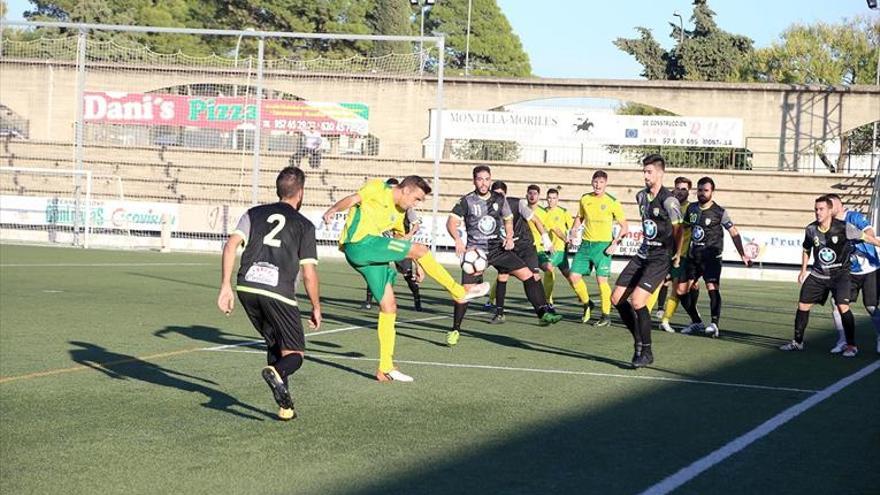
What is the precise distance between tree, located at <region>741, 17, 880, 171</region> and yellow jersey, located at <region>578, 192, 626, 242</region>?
53.9 metres

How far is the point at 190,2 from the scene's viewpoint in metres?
75.8

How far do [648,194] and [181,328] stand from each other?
6248 mm

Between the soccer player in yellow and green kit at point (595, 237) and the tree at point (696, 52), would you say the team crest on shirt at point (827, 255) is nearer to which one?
the soccer player in yellow and green kit at point (595, 237)

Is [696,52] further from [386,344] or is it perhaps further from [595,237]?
[386,344]

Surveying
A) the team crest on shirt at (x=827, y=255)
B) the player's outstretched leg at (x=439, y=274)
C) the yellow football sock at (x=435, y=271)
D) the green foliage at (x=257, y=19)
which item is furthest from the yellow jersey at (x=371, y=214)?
the green foliage at (x=257, y=19)

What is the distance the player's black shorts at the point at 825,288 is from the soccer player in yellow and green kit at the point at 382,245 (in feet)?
17.0

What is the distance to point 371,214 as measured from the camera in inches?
434

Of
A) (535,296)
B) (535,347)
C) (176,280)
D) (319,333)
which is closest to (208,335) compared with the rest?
(319,333)

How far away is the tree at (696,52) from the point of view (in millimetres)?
78000

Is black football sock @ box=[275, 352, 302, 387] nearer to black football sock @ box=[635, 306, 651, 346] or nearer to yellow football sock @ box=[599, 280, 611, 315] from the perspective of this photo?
black football sock @ box=[635, 306, 651, 346]

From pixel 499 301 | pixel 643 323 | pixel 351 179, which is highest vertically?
pixel 351 179

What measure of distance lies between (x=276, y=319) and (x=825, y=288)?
7729mm

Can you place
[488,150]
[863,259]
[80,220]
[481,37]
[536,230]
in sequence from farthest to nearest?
[481,37], [488,150], [80,220], [536,230], [863,259]

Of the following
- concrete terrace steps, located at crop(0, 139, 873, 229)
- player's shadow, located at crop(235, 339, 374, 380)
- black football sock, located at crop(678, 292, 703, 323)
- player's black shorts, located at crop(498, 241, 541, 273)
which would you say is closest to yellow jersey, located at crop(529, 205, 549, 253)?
player's black shorts, located at crop(498, 241, 541, 273)
